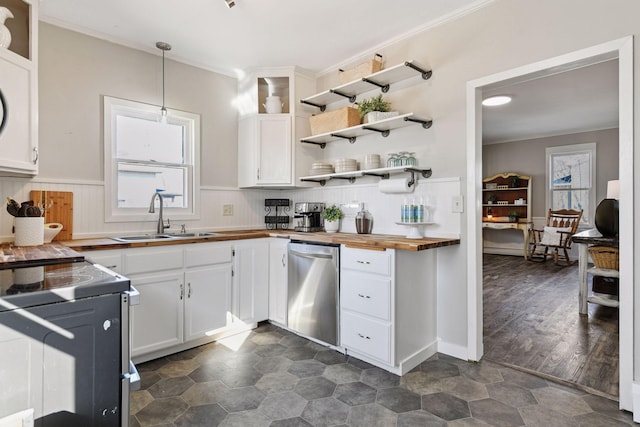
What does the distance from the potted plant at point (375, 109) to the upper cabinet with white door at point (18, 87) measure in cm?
232

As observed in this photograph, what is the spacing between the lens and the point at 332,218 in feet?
11.0

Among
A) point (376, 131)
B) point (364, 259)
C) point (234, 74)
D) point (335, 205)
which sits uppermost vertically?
point (234, 74)

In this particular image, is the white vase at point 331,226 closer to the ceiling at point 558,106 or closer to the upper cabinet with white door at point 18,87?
the ceiling at point 558,106

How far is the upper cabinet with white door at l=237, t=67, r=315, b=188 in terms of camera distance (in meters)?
3.50

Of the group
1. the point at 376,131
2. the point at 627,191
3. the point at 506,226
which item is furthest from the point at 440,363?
the point at 506,226

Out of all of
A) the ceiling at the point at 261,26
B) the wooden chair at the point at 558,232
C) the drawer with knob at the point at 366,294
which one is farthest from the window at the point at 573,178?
the drawer with knob at the point at 366,294

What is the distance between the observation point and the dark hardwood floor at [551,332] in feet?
7.75

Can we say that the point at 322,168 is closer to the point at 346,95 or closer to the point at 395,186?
the point at 346,95

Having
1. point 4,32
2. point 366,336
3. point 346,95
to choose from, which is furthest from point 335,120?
point 4,32

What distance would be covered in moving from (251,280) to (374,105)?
1.90 m

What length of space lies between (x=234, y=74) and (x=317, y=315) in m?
2.64

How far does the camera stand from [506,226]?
23.4 feet

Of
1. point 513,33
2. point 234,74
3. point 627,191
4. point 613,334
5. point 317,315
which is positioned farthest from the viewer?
point 234,74

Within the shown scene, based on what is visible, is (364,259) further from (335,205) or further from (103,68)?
(103,68)
